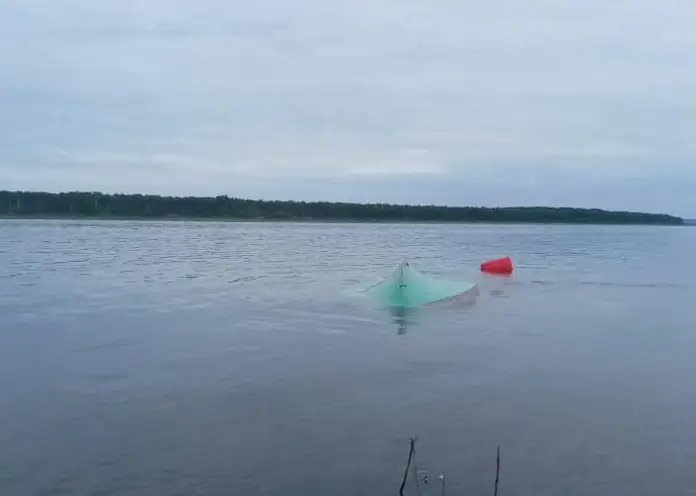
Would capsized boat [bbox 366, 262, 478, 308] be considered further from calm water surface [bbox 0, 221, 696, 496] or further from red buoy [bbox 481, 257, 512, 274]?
red buoy [bbox 481, 257, 512, 274]

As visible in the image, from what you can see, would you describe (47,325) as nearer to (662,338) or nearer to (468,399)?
(468,399)

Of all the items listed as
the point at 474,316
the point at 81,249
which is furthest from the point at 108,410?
the point at 81,249

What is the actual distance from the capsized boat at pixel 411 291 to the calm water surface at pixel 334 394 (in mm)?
731

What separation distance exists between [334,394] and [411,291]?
10526 mm

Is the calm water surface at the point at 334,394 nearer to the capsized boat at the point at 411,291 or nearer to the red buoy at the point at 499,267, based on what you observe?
the capsized boat at the point at 411,291

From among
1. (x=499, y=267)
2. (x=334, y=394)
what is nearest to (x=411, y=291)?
(x=334, y=394)

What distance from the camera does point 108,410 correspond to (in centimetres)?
941

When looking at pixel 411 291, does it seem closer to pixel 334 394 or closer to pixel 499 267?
pixel 334 394

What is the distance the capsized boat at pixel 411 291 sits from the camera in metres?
20.0

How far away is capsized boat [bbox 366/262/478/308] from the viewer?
2002 centimetres

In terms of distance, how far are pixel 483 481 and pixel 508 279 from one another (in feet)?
72.3

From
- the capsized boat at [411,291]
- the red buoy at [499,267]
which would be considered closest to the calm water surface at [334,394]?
the capsized boat at [411,291]

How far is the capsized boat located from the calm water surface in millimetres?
731

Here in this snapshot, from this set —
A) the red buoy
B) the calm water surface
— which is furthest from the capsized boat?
the red buoy
